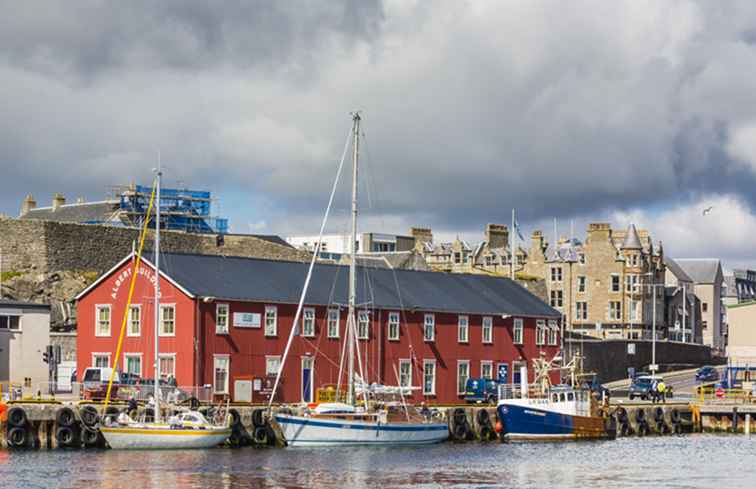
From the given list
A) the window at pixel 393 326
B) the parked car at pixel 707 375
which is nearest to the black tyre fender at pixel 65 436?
the window at pixel 393 326

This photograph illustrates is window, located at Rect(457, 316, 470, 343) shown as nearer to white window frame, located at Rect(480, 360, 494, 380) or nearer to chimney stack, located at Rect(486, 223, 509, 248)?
white window frame, located at Rect(480, 360, 494, 380)

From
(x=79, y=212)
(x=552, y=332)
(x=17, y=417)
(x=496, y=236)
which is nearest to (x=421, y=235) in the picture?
(x=496, y=236)


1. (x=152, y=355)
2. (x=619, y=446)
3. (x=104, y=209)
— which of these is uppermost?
(x=104, y=209)

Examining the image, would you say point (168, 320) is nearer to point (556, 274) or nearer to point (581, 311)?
point (581, 311)

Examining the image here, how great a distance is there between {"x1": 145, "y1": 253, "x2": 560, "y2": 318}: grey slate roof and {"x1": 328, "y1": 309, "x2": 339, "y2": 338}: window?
0.56 meters

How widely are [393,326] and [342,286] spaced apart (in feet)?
12.0

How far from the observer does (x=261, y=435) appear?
59.3 metres

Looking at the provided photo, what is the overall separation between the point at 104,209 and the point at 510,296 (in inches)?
1546

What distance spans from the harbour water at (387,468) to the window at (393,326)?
41.1 feet

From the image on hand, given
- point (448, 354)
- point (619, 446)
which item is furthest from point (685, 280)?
point (619, 446)

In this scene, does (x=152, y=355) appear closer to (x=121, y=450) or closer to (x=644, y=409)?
(x=121, y=450)

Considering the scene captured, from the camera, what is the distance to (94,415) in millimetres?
56531

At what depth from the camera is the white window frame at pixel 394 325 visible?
74312 millimetres

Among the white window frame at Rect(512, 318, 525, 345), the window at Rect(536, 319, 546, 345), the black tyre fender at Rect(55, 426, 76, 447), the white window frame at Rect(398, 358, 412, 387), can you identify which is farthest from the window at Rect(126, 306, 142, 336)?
the window at Rect(536, 319, 546, 345)
